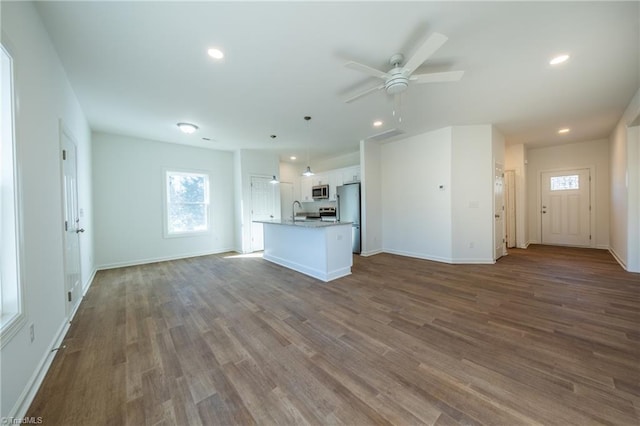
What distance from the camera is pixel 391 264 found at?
478 cm

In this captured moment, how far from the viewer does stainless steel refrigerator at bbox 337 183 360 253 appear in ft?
19.0

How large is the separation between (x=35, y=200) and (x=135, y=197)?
3818 mm

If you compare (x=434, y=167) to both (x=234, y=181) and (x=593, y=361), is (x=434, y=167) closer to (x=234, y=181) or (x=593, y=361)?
(x=593, y=361)

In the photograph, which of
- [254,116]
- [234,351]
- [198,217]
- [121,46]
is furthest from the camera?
[198,217]

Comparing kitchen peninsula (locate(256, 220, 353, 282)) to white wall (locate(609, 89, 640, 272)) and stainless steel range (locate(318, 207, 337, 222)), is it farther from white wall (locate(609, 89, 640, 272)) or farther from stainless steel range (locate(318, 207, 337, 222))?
white wall (locate(609, 89, 640, 272))

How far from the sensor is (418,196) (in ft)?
17.4

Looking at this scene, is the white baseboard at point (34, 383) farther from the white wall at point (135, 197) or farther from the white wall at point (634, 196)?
the white wall at point (634, 196)

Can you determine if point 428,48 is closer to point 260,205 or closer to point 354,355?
point 354,355

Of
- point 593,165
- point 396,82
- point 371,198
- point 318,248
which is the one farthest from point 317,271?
point 593,165

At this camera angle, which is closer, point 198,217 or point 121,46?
point 121,46

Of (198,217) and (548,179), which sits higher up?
(548,179)

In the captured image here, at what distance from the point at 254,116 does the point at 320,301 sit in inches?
126

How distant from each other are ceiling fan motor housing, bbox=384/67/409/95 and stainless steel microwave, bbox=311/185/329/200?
4.63m

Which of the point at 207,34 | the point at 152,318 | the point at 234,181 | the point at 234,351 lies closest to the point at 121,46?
the point at 207,34
